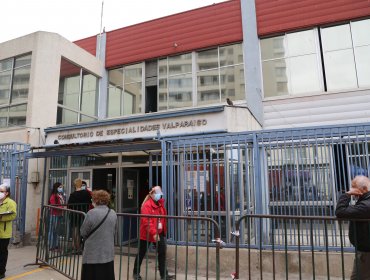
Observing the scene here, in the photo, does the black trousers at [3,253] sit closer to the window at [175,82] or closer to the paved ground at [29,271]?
the paved ground at [29,271]

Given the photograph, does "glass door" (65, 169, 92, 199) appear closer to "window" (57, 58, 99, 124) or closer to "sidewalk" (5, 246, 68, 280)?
"window" (57, 58, 99, 124)

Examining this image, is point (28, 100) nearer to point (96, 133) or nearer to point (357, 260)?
point (96, 133)

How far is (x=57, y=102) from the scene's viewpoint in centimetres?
1103

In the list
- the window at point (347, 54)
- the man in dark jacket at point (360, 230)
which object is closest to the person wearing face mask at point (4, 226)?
the man in dark jacket at point (360, 230)

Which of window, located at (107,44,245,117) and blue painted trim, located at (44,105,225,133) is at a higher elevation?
window, located at (107,44,245,117)

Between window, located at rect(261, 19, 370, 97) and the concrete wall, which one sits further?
window, located at rect(261, 19, 370, 97)

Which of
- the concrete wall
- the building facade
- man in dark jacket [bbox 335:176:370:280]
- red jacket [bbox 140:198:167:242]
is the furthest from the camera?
the concrete wall

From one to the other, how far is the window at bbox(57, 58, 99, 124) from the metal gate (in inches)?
82.3

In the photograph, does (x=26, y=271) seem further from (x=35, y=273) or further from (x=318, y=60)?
(x=318, y=60)

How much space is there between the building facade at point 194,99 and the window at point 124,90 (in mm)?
49

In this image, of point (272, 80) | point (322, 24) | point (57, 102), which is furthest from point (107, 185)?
point (322, 24)

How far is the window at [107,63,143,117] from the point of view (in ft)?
46.0

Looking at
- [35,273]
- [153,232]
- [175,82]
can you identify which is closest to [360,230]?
[153,232]

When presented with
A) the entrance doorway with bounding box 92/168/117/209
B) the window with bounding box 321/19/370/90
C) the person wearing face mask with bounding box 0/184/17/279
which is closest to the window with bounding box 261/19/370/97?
the window with bounding box 321/19/370/90
